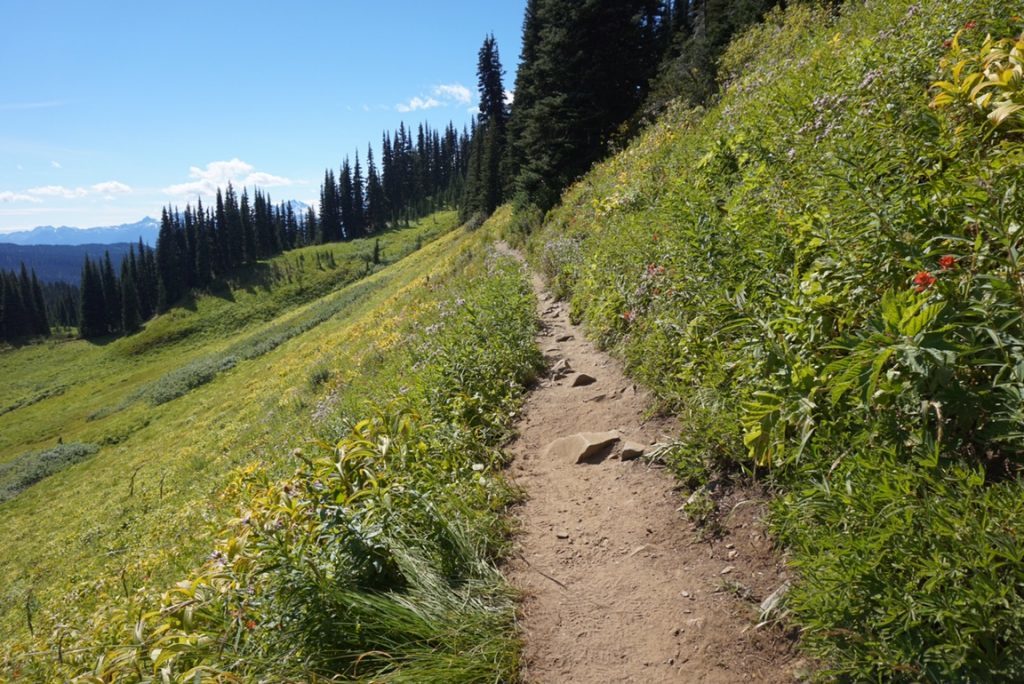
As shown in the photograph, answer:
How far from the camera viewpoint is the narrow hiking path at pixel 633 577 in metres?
2.65

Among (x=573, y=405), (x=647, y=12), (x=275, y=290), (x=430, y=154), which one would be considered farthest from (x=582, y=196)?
(x=430, y=154)

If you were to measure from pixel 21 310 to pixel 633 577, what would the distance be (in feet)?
483

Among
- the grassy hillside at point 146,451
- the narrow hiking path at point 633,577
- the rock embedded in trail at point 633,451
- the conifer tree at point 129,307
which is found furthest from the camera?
the conifer tree at point 129,307

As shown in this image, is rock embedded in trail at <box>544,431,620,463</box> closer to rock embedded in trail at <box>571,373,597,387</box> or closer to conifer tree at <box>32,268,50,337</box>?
rock embedded in trail at <box>571,373,597,387</box>

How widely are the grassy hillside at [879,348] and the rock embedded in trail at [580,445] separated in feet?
2.16

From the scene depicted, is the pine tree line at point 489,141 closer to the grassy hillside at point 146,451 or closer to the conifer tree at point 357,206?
the grassy hillside at point 146,451

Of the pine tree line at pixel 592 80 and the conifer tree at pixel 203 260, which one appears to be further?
the conifer tree at pixel 203 260

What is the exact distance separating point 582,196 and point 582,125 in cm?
897

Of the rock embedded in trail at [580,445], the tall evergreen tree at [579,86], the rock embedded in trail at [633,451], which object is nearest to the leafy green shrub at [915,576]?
the rock embedded in trail at [633,451]

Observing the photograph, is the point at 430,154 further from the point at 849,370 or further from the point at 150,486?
the point at 849,370

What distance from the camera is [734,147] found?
695 cm

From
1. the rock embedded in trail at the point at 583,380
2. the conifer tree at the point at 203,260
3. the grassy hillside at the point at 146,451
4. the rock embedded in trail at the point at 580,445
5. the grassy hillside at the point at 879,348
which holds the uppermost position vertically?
the conifer tree at the point at 203,260

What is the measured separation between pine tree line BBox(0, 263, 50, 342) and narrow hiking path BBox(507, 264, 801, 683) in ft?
465

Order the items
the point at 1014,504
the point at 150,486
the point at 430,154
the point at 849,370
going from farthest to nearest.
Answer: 1. the point at 430,154
2. the point at 150,486
3. the point at 849,370
4. the point at 1014,504
